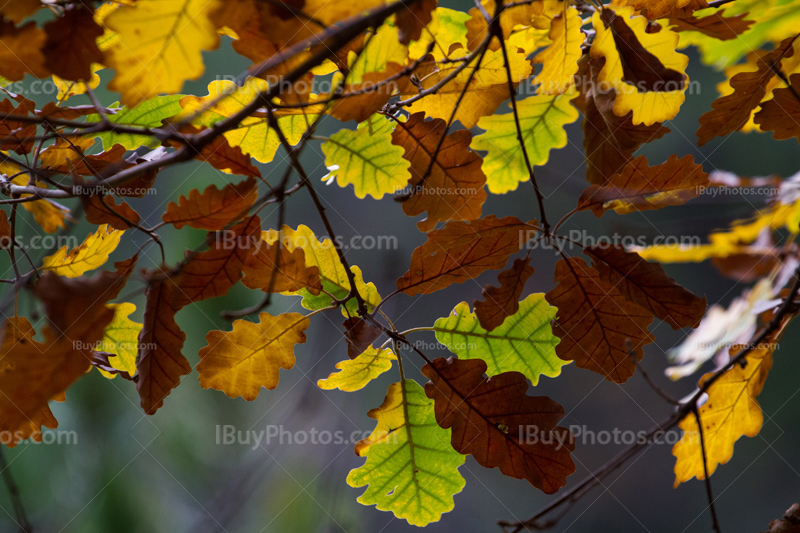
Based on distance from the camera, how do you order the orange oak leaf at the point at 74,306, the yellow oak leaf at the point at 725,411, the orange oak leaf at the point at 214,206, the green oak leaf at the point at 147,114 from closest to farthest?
the orange oak leaf at the point at 74,306
the orange oak leaf at the point at 214,206
the green oak leaf at the point at 147,114
the yellow oak leaf at the point at 725,411

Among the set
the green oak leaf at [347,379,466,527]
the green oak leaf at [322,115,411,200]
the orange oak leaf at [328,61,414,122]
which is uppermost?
the orange oak leaf at [328,61,414,122]

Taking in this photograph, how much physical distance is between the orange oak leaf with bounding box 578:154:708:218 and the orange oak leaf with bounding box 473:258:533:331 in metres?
0.10

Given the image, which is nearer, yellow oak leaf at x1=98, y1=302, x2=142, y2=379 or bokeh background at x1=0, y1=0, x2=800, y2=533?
yellow oak leaf at x1=98, y1=302, x2=142, y2=379

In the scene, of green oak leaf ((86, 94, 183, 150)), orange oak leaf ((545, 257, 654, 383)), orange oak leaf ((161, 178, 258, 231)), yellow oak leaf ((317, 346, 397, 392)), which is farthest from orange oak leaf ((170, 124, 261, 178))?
orange oak leaf ((545, 257, 654, 383))

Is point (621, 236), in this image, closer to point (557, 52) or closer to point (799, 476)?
point (557, 52)

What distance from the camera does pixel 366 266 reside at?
2730 mm

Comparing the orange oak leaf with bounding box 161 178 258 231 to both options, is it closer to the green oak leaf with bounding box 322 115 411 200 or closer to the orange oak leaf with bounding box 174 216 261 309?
the orange oak leaf with bounding box 174 216 261 309

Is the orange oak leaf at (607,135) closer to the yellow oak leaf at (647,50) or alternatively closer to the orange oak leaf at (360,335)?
the yellow oak leaf at (647,50)

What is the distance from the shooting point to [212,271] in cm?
44

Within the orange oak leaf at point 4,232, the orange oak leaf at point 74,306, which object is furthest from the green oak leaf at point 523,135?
the orange oak leaf at point 4,232

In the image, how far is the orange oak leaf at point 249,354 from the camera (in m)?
0.50

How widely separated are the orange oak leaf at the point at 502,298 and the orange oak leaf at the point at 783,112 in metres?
0.33

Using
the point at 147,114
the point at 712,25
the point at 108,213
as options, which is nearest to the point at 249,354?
the point at 108,213

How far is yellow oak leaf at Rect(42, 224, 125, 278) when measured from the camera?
1.79 ft
